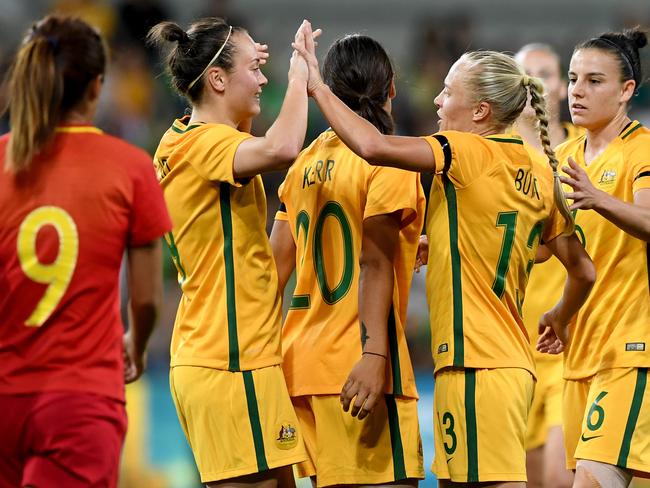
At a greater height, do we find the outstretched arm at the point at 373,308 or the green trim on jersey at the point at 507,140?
the green trim on jersey at the point at 507,140

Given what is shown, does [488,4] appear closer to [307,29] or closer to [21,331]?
[307,29]

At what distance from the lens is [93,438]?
11.5 ft

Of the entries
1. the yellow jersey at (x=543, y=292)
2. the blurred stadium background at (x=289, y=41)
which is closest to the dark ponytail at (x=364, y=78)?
the yellow jersey at (x=543, y=292)

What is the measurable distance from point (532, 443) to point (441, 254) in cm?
259

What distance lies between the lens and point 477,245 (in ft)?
14.9

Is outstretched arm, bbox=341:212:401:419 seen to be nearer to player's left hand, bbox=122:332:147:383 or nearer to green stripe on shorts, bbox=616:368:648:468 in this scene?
player's left hand, bbox=122:332:147:383

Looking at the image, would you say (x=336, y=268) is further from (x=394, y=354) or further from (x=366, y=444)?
(x=366, y=444)

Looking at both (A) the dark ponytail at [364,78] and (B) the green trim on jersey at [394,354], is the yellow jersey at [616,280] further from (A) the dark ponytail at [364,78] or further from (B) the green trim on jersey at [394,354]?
(A) the dark ponytail at [364,78]

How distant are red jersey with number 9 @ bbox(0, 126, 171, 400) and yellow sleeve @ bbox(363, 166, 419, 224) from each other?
1.26 m

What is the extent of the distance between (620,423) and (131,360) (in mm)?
2396

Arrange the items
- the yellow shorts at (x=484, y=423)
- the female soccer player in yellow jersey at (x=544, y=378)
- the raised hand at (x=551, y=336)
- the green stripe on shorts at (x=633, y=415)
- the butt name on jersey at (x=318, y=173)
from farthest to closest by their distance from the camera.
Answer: the female soccer player in yellow jersey at (x=544, y=378) < the raised hand at (x=551, y=336) < the green stripe on shorts at (x=633, y=415) < the butt name on jersey at (x=318, y=173) < the yellow shorts at (x=484, y=423)

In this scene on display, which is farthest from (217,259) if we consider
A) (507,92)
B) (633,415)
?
(633,415)

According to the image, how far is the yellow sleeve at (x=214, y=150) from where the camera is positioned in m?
4.36

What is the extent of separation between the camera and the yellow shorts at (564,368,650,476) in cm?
511
